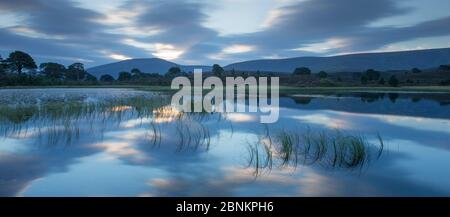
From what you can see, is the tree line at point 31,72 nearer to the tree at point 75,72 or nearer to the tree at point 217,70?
the tree at point 75,72

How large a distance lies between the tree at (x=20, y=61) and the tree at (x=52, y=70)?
1352cm

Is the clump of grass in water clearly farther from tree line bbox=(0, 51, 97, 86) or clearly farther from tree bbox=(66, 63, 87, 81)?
tree bbox=(66, 63, 87, 81)

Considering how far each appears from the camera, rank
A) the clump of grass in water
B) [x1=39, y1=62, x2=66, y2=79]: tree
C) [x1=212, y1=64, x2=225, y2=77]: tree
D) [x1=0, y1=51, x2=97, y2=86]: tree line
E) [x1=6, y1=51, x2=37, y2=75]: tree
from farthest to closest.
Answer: [x1=212, y1=64, x2=225, y2=77]: tree < [x1=39, y1=62, x2=66, y2=79]: tree < [x1=6, y1=51, x2=37, y2=75]: tree < [x1=0, y1=51, x2=97, y2=86]: tree line < the clump of grass in water

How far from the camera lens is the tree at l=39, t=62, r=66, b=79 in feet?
291

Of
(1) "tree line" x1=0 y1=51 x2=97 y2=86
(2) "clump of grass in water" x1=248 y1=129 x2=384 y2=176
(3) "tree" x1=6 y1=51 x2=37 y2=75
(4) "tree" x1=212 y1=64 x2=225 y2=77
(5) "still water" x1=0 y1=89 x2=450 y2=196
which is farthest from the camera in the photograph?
(4) "tree" x1=212 y1=64 x2=225 y2=77

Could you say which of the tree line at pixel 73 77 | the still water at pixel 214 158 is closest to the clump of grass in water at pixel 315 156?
the still water at pixel 214 158

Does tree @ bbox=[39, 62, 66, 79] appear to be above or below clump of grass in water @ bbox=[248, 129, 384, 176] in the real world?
above

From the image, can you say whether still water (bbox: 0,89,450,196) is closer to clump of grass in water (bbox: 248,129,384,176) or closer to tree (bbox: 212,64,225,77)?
clump of grass in water (bbox: 248,129,384,176)

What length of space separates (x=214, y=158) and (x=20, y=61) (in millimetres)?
73259

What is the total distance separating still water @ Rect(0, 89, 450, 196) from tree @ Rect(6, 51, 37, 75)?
6137cm

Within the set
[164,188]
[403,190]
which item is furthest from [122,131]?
[403,190]

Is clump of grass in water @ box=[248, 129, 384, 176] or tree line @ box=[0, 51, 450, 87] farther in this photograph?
tree line @ box=[0, 51, 450, 87]

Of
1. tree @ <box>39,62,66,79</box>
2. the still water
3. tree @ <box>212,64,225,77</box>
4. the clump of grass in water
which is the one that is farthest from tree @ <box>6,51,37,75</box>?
the clump of grass in water
